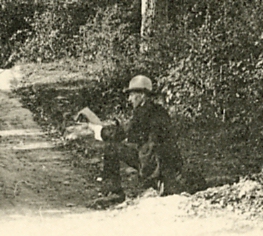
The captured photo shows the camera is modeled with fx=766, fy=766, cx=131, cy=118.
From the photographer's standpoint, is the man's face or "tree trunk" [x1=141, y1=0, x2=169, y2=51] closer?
the man's face

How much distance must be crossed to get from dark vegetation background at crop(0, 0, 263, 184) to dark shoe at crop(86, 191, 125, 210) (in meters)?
0.54

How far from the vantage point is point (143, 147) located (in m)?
5.24

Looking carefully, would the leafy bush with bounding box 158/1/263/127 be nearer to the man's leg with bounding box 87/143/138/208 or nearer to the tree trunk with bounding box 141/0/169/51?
the tree trunk with bounding box 141/0/169/51

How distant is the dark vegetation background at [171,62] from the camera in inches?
214

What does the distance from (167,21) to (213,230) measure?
5.11ft

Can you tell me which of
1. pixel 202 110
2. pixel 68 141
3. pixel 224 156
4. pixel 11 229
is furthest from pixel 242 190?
pixel 11 229

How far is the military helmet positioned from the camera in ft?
17.2

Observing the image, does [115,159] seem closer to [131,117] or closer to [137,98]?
[131,117]

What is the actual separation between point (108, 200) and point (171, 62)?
1124 millimetres

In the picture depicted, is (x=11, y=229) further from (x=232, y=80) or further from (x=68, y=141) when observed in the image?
(x=232, y=80)

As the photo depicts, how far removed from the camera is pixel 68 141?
5.45 meters

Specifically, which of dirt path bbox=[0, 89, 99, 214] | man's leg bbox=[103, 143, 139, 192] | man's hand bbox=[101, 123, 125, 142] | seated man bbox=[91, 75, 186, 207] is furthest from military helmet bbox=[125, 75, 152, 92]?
dirt path bbox=[0, 89, 99, 214]

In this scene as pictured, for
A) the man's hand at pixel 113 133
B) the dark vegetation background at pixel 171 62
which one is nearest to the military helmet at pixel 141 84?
the dark vegetation background at pixel 171 62

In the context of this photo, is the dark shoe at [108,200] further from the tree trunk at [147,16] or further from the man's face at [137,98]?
the tree trunk at [147,16]
